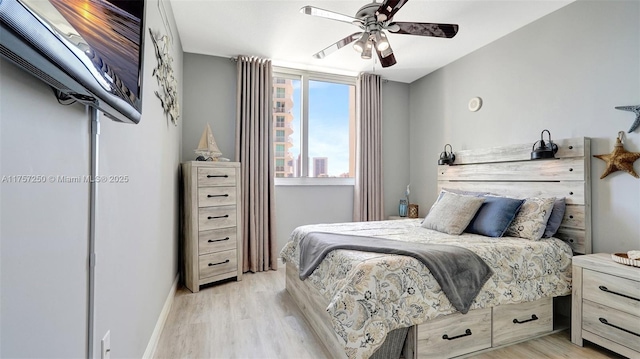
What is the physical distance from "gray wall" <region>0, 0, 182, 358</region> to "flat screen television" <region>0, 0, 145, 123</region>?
95mm

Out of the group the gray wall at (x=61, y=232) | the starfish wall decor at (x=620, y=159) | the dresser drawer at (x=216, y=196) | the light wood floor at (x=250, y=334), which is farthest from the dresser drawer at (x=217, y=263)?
the starfish wall decor at (x=620, y=159)

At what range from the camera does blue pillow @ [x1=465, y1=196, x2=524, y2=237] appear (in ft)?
7.72

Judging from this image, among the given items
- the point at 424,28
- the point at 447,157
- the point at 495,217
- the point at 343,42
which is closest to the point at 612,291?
the point at 495,217

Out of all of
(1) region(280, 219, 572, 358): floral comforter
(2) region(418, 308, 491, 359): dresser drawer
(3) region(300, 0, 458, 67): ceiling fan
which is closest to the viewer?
(1) region(280, 219, 572, 358): floral comforter

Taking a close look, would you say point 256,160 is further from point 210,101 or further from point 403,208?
point 403,208

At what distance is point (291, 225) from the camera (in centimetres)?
382

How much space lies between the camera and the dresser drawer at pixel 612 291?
Answer: 5.51ft

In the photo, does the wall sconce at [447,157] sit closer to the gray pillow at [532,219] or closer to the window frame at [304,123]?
the gray pillow at [532,219]

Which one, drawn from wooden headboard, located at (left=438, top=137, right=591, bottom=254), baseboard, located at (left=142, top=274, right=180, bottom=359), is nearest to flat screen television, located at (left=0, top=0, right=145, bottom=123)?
baseboard, located at (left=142, top=274, right=180, bottom=359)

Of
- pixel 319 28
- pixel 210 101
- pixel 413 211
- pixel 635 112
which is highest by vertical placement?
pixel 319 28

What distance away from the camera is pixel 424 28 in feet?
6.78

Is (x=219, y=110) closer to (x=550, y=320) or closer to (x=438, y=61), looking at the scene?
(x=438, y=61)

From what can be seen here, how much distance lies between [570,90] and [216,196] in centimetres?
344

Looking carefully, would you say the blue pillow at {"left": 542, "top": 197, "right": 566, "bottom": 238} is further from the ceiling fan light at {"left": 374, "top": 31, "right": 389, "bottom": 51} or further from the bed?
the ceiling fan light at {"left": 374, "top": 31, "right": 389, "bottom": 51}
